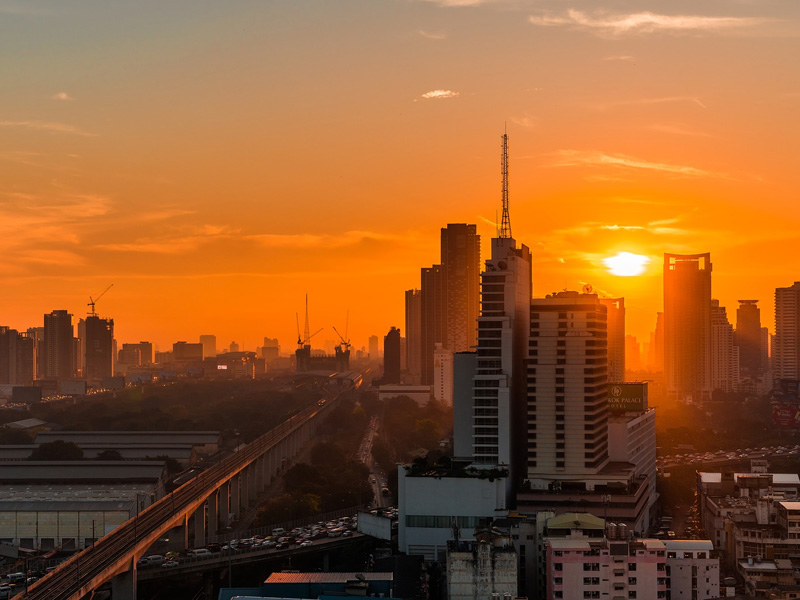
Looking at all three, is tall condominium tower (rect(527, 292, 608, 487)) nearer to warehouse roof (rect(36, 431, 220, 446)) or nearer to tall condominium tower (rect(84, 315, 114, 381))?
warehouse roof (rect(36, 431, 220, 446))

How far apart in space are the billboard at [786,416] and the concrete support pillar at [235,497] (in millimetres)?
49031

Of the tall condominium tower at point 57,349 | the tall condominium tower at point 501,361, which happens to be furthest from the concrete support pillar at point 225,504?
the tall condominium tower at point 57,349

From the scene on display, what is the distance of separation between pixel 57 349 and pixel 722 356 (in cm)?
11254

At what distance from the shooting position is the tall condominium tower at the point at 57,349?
188 meters

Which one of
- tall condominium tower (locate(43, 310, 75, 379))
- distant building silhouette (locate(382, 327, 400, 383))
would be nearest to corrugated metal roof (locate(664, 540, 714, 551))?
distant building silhouette (locate(382, 327, 400, 383))

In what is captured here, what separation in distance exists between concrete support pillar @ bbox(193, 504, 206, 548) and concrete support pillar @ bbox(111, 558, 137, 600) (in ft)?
41.6

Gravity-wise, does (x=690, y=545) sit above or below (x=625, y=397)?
below

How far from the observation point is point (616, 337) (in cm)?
10244

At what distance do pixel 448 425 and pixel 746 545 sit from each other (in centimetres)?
6070

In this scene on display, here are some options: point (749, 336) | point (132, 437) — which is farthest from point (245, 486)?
point (749, 336)

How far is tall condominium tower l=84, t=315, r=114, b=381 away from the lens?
195250 millimetres

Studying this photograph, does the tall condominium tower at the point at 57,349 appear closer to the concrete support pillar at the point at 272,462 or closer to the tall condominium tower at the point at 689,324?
the tall condominium tower at the point at 689,324

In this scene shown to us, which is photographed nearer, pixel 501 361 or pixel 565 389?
pixel 565 389

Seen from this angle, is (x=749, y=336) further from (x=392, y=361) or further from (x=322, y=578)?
(x=322, y=578)
